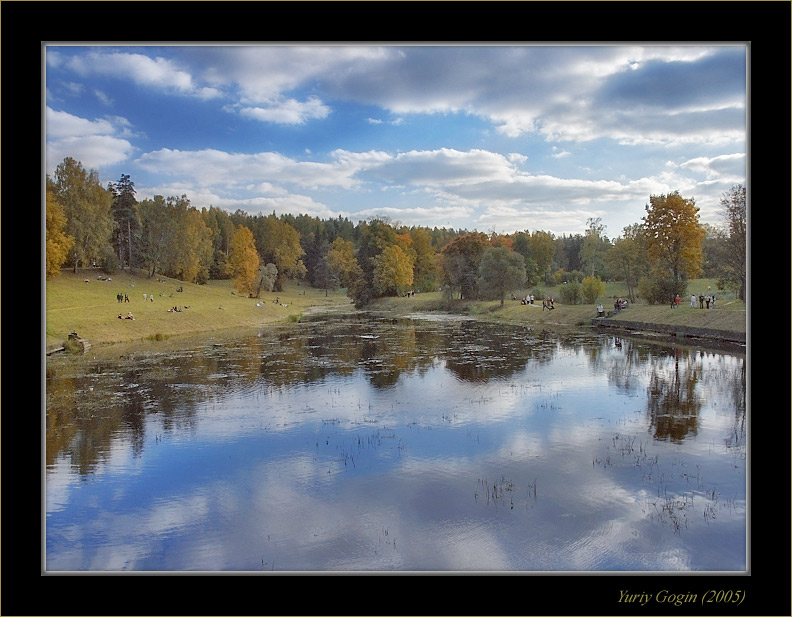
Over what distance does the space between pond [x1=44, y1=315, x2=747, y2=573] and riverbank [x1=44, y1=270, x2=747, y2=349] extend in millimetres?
4443

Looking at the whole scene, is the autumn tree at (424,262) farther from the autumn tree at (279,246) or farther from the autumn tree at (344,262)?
the autumn tree at (279,246)

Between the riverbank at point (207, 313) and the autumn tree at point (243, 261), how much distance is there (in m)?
0.67

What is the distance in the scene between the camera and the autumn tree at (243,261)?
23.5 metres

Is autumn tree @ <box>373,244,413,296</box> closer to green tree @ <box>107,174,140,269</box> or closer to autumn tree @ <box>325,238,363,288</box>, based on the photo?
autumn tree @ <box>325,238,363,288</box>

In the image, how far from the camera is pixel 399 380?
13.1 metres

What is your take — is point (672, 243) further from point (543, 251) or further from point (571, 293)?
point (543, 251)

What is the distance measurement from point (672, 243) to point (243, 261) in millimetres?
18647

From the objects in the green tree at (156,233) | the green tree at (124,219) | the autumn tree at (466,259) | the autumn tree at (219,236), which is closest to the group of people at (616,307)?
the autumn tree at (466,259)

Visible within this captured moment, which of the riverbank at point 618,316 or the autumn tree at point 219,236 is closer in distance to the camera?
the riverbank at point 618,316

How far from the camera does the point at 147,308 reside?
2186 centimetres

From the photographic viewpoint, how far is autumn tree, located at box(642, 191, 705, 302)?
23.6m

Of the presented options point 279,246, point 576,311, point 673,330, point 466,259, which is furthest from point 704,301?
point 279,246
